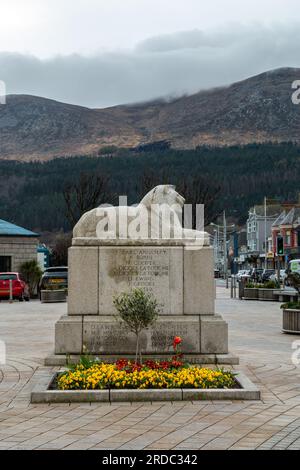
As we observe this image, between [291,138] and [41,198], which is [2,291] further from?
[291,138]

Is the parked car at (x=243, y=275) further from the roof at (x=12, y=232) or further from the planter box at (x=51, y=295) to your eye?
the roof at (x=12, y=232)

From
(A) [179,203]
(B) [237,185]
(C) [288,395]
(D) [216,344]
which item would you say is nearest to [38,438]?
(C) [288,395]

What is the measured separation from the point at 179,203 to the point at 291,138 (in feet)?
602

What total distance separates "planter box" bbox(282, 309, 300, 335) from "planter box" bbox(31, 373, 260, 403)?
8.25 m

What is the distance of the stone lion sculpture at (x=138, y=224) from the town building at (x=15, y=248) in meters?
28.6

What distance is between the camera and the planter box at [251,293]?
32562 mm

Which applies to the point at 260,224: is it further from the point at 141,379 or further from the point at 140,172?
the point at 141,379

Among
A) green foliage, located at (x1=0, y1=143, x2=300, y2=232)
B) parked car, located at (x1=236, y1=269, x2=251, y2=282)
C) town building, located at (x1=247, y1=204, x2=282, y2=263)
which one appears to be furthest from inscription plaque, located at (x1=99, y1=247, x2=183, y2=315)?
green foliage, located at (x1=0, y1=143, x2=300, y2=232)

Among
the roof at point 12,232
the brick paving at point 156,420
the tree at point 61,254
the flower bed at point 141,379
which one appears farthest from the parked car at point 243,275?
the flower bed at point 141,379

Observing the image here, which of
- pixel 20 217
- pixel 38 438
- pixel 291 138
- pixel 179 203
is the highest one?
pixel 291 138

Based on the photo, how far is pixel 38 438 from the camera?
662cm

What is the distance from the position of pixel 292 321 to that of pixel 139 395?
352 inches

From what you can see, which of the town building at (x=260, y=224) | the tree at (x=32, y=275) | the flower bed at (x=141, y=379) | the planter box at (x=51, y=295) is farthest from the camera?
the town building at (x=260, y=224)

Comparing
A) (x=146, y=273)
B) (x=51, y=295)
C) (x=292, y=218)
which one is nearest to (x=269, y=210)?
(x=292, y=218)
